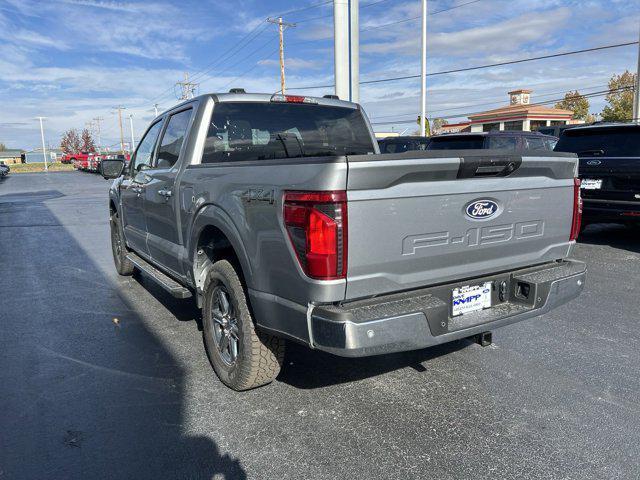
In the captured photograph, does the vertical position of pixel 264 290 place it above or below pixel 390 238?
below

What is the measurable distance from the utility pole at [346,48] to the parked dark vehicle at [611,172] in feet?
16.7

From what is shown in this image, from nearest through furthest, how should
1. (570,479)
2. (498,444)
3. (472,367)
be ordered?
1. (570,479)
2. (498,444)
3. (472,367)

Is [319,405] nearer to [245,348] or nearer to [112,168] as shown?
[245,348]

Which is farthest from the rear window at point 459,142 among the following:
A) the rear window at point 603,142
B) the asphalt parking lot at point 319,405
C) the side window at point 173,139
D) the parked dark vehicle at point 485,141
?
the side window at point 173,139

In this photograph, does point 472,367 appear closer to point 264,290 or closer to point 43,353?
point 264,290

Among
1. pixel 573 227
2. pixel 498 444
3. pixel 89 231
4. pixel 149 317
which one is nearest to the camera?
pixel 498 444

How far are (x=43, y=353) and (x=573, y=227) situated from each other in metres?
4.21

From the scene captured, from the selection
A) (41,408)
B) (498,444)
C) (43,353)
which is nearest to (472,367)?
(498,444)

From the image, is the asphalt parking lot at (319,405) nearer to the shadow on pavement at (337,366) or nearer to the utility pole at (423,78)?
the shadow on pavement at (337,366)

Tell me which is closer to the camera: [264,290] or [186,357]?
[264,290]

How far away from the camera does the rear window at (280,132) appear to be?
420cm

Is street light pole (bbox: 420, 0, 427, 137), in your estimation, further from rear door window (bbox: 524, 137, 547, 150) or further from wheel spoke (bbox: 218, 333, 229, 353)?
wheel spoke (bbox: 218, 333, 229, 353)

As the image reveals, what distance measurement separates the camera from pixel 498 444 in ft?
9.38

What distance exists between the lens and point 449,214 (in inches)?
113
